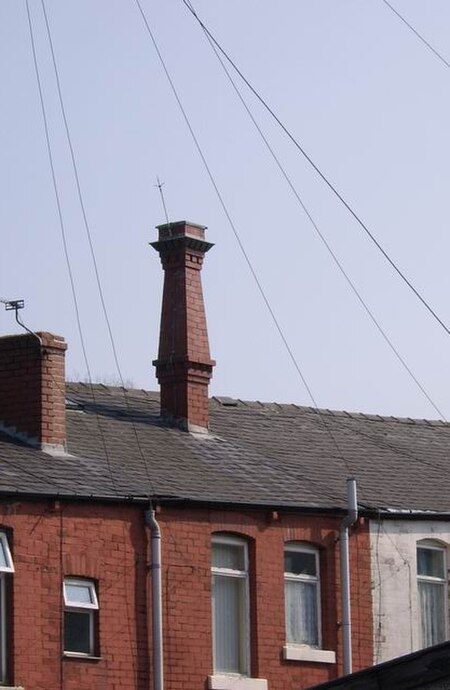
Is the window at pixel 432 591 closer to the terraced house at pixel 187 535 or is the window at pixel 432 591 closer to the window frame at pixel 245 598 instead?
the terraced house at pixel 187 535

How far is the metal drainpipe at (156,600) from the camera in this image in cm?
3030

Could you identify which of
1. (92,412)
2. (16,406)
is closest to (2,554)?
A: (16,406)

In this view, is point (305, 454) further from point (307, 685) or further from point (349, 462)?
point (307, 685)

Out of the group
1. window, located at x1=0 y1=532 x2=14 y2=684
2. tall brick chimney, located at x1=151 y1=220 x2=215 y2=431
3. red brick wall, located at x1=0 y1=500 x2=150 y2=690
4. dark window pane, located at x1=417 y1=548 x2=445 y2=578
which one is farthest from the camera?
tall brick chimney, located at x1=151 y1=220 x2=215 y2=431

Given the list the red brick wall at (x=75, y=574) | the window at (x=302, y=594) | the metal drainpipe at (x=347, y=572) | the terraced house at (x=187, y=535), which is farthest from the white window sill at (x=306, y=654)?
the red brick wall at (x=75, y=574)

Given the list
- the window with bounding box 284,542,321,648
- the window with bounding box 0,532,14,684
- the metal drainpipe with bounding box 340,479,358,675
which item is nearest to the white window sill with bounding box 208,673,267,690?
the window with bounding box 284,542,321,648

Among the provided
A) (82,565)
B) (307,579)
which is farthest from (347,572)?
(82,565)

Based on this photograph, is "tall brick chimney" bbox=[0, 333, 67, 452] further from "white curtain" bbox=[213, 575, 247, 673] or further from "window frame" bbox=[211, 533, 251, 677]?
"white curtain" bbox=[213, 575, 247, 673]

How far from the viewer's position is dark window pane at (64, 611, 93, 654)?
2973 centimetres

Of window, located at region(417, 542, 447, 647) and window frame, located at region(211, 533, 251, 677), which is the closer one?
window frame, located at region(211, 533, 251, 677)

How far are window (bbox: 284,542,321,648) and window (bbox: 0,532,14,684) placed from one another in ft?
17.2

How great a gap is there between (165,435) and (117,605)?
Answer: 490 centimetres

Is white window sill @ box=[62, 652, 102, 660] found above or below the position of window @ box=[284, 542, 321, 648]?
below

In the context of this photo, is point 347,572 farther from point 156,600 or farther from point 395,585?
point 156,600
